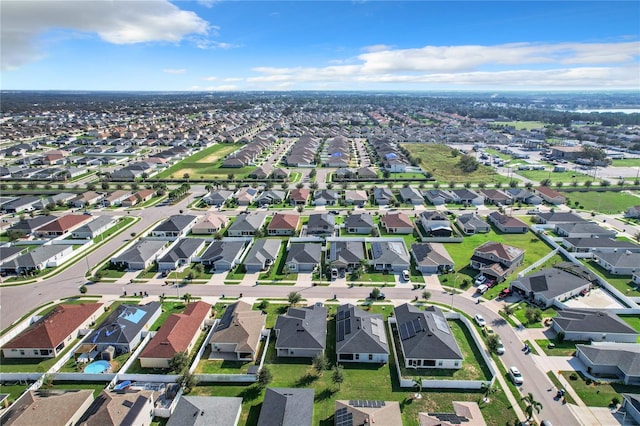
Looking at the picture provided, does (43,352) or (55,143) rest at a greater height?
(55,143)

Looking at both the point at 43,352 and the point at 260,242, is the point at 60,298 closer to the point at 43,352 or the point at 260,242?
the point at 43,352

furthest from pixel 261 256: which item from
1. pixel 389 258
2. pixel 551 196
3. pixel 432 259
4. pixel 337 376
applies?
pixel 551 196

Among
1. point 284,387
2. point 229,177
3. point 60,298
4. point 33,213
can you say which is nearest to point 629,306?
point 284,387

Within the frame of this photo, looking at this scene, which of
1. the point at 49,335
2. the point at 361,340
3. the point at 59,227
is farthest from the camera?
the point at 59,227

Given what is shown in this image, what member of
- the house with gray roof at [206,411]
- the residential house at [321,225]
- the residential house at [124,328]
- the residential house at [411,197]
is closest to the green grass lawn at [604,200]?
the residential house at [411,197]

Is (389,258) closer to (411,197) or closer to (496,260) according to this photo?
(496,260)

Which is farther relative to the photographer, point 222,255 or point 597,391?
point 222,255
